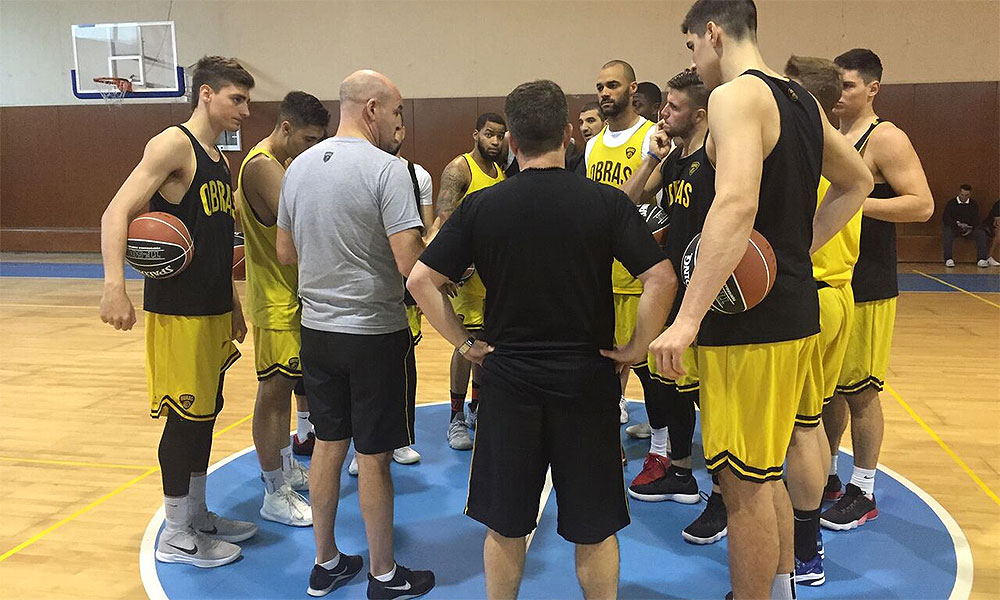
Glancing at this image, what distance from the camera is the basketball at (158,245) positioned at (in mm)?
2951

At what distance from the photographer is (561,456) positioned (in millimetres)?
2412

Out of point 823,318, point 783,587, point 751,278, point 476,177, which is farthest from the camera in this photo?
point 476,177

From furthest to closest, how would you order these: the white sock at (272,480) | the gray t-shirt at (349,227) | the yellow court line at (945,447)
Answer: the yellow court line at (945,447)
the white sock at (272,480)
the gray t-shirt at (349,227)

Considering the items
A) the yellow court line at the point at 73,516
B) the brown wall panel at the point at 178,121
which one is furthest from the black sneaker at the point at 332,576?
the brown wall panel at the point at 178,121

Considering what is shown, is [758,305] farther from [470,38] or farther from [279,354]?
[470,38]

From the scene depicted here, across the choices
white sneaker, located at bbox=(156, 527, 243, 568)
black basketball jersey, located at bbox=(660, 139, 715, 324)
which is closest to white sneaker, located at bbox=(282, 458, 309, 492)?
white sneaker, located at bbox=(156, 527, 243, 568)

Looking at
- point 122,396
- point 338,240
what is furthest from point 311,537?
point 122,396

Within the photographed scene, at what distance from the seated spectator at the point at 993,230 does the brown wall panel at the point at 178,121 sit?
33 centimetres

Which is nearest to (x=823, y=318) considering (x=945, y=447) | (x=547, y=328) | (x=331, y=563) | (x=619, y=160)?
(x=547, y=328)

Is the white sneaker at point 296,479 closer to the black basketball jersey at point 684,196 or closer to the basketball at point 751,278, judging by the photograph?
the black basketball jersey at point 684,196

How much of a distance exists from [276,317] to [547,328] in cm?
185

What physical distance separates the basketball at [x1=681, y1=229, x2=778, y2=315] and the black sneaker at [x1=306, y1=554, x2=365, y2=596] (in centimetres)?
183

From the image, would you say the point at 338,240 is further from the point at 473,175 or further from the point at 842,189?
the point at 473,175

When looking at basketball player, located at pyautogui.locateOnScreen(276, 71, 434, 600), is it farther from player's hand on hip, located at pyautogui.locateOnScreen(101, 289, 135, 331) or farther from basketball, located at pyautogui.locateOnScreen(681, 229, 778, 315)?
basketball, located at pyautogui.locateOnScreen(681, 229, 778, 315)
